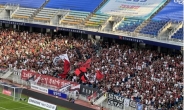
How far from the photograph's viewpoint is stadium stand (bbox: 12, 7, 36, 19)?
173ft

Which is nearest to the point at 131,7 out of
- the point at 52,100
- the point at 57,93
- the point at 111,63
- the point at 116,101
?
the point at 111,63

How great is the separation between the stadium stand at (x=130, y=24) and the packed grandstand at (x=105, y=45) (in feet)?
0.36

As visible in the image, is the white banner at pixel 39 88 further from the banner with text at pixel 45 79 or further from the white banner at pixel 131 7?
the white banner at pixel 131 7

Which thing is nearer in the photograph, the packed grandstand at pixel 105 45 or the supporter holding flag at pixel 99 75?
the packed grandstand at pixel 105 45

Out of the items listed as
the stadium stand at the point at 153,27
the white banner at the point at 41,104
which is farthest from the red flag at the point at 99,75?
the stadium stand at the point at 153,27

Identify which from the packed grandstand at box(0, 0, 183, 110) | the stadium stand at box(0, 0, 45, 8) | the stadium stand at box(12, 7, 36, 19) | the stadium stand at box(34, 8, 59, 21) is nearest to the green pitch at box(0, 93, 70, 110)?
the packed grandstand at box(0, 0, 183, 110)

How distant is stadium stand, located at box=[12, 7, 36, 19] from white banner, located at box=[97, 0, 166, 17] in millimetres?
9890

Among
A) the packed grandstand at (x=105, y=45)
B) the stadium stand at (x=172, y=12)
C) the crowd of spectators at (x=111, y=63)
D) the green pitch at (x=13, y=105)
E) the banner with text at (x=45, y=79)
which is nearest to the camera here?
the crowd of spectators at (x=111, y=63)

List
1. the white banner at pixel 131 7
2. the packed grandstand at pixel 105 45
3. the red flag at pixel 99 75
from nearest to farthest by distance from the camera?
the packed grandstand at pixel 105 45 < the red flag at pixel 99 75 < the white banner at pixel 131 7

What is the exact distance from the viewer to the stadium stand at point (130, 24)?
4188cm

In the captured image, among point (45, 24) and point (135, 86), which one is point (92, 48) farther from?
point (135, 86)

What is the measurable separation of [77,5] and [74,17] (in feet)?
7.65

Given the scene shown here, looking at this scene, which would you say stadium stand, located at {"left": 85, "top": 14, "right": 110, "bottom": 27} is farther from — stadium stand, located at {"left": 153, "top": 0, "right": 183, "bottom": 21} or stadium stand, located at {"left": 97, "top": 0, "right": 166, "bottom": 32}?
stadium stand, located at {"left": 153, "top": 0, "right": 183, "bottom": 21}

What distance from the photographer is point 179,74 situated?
32750mm
